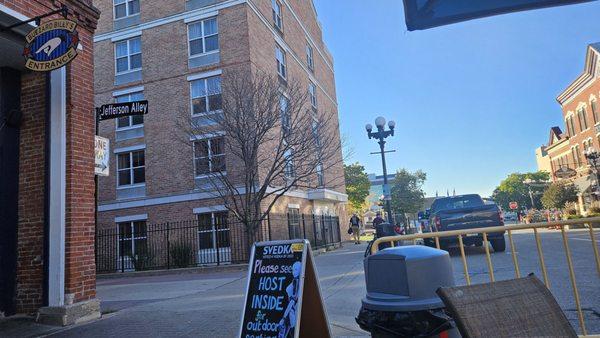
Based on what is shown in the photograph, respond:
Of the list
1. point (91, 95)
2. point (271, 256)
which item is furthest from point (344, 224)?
point (271, 256)

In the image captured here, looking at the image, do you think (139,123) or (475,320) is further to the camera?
(139,123)

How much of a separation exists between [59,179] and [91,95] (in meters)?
1.65

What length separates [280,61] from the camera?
25.8m

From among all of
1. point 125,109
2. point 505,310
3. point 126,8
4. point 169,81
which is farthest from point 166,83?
point 505,310

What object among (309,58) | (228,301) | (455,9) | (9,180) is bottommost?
(228,301)

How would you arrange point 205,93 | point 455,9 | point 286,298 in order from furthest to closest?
point 205,93 < point 286,298 < point 455,9

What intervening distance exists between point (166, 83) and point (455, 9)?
2104cm

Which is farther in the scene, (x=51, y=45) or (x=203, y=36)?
(x=203, y=36)

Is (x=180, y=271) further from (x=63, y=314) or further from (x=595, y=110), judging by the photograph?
(x=595, y=110)

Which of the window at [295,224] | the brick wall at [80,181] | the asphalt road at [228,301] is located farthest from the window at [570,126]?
the brick wall at [80,181]

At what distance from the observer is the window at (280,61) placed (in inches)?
997

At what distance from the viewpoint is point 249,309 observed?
4.19 meters

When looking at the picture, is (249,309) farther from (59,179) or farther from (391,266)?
(59,179)

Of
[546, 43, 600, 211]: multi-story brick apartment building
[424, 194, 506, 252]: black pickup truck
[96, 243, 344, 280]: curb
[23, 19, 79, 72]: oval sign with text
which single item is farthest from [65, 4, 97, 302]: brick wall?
[546, 43, 600, 211]: multi-story brick apartment building
